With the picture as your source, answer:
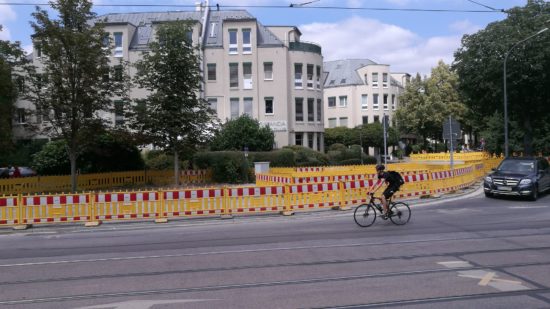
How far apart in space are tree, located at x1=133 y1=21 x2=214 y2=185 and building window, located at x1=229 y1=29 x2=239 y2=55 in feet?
69.9

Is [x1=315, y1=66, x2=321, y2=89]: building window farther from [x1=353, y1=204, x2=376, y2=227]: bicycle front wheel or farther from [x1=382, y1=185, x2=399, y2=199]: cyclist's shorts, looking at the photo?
[x1=353, y1=204, x2=376, y2=227]: bicycle front wheel

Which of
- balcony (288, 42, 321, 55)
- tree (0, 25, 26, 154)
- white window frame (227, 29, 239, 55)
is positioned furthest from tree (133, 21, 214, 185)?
balcony (288, 42, 321, 55)

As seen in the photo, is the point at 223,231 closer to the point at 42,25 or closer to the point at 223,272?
the point at 223,272

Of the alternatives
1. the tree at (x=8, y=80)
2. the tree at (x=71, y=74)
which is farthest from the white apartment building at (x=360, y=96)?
the tree at (x=8, y=80)

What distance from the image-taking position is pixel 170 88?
24.7 meters

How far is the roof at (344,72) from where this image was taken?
7862cm

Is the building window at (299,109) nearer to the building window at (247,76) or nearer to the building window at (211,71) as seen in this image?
the building window at (247,76)

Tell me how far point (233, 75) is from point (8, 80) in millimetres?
26742

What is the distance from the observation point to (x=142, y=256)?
9.80 metres

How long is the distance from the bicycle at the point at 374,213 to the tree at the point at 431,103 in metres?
54.4

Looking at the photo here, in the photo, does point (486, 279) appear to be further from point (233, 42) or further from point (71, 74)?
point (233, 42)

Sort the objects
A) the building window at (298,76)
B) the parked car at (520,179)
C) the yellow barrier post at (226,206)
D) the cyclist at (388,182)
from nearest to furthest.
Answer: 1. the cyclist at (388,182)
2. the yellow barrier post at (226,206)
3. the parked car at (520,179)
4. the building window at (298,76)

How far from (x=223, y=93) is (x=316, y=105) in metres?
9.09

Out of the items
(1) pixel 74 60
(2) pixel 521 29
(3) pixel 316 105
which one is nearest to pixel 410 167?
(2) pixel 521 29
